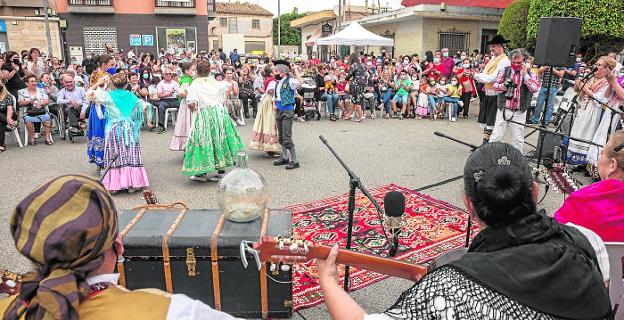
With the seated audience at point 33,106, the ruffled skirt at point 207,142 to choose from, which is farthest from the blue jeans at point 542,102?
the seated audience at point 33,106

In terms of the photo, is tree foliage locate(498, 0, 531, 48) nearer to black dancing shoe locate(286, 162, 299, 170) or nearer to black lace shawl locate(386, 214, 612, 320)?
black dancing shoe locate(286, 162, 299, 170)

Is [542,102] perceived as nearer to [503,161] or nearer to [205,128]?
[205,128]

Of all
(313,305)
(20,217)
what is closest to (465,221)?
(313,305)

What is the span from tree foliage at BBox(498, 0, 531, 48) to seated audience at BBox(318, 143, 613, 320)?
15.7 m

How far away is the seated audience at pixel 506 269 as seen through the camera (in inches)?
51.3

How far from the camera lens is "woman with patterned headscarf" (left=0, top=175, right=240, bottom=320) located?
3.54 ft

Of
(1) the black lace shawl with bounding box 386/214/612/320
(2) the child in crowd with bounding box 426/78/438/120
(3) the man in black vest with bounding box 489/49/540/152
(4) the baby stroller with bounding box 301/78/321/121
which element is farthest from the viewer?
(2) the child in crowd with bounding box 426/78/438/120

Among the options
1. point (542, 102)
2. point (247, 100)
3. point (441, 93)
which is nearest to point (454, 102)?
point (441, 93)

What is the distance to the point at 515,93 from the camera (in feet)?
22.4

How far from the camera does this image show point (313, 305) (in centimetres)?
Answer: 325

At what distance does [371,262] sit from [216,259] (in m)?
1.33

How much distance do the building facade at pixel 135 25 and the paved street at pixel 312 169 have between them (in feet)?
55.7

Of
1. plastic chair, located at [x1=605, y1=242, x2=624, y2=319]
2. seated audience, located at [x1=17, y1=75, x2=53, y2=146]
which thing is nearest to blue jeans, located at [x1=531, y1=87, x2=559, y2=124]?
plastic chair, located at [x1=605, y1=242, x2=624, y2=319]

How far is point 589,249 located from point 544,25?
6.01 metres
